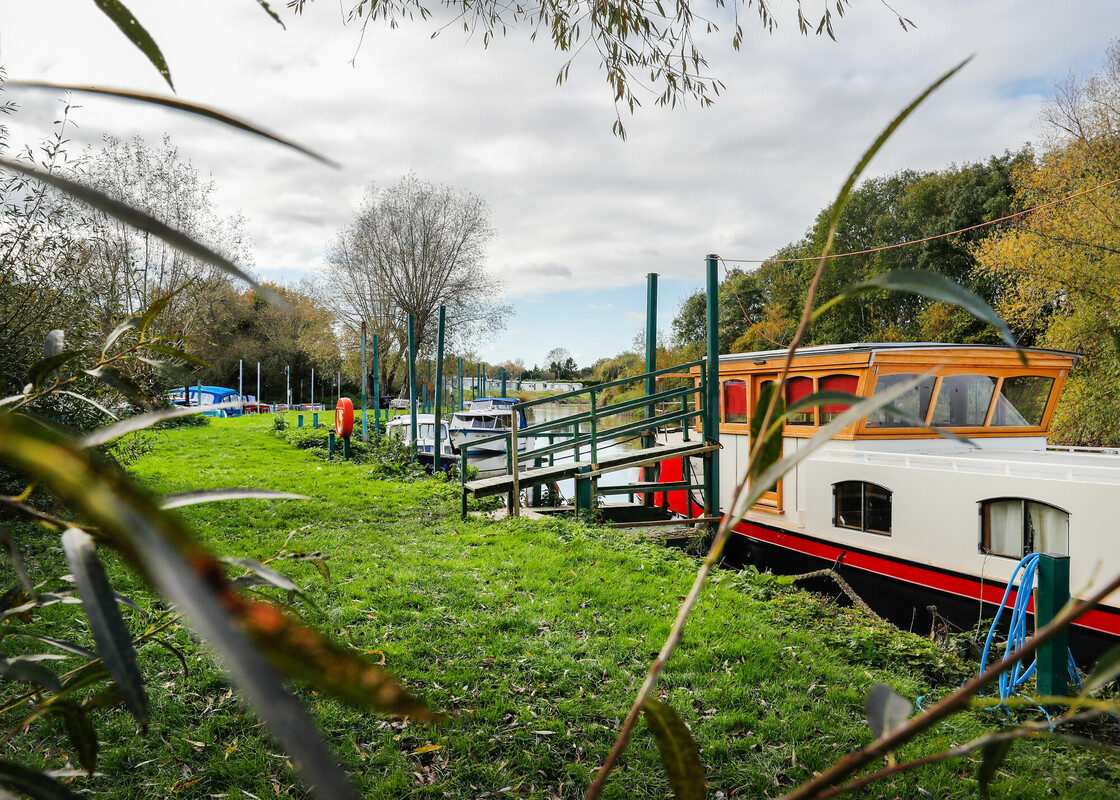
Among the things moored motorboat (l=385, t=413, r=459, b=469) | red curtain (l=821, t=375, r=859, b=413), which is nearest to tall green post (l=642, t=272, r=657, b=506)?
red curtain (l=821, t=375, r=859, b=413)

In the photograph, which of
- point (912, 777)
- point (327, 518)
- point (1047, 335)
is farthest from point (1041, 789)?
point (1047, 335)

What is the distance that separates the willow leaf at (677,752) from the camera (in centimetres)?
45

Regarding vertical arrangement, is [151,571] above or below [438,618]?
above

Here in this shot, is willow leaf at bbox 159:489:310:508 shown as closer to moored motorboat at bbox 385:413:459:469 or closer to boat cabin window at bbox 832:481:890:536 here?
boat cabin window at bbox 832:481:890:536

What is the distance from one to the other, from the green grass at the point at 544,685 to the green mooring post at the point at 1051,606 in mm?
375

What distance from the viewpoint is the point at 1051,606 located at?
333 centimetres

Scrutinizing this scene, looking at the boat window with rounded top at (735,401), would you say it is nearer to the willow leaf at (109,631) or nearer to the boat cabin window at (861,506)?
the boat cabin window at (861,506)

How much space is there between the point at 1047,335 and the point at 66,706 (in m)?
18.0

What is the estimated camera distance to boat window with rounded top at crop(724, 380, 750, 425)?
877cm

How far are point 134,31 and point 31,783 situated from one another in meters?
0.46

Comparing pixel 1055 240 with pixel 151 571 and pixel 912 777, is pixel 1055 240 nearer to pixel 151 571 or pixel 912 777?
pixel 912 777

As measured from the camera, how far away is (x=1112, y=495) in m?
4.64

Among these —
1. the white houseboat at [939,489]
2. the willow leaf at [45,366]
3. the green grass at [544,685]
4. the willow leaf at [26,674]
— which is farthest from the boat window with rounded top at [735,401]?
the willow leaf at [26,674]

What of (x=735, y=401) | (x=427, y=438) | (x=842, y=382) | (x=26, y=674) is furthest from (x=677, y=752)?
(x=427, y=438)
